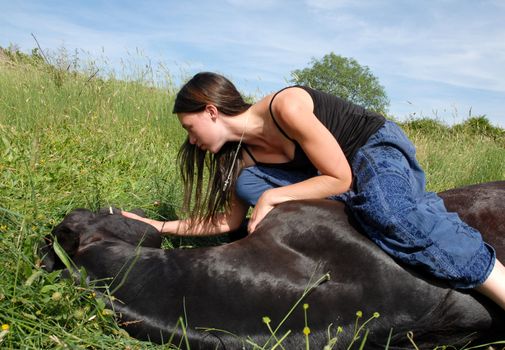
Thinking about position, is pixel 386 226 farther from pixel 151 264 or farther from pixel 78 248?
pixel 78 248

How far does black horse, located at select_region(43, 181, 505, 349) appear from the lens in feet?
6.98

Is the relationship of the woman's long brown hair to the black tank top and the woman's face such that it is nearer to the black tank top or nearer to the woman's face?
the woman's face

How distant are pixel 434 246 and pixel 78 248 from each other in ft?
5.18

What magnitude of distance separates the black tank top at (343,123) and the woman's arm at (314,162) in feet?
0.53

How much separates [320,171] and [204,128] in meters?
0.72

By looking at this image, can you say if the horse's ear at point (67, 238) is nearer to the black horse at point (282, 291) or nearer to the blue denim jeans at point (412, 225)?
the black horse at point (282, 291)

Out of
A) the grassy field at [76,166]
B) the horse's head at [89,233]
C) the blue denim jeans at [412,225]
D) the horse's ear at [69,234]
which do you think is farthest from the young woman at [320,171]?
the grassy field at [76,166]

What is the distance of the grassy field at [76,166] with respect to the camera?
6.61 feet

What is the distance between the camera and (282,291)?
2201mm

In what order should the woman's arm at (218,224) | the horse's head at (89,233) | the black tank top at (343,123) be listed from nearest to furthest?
1. the horse's head at (89,233)
2. the black tank top at (343,123)
3. the woman's arm at (218,224)

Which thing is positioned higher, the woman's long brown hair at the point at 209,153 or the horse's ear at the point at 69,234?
the woman's long brown hair at the point at 209,153

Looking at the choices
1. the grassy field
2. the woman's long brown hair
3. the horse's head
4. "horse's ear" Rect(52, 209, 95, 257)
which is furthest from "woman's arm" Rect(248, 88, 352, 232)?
the grassy field

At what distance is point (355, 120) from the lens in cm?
298

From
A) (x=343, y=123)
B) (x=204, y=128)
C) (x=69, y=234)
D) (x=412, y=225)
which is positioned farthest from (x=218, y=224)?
(x=412, y=225)
